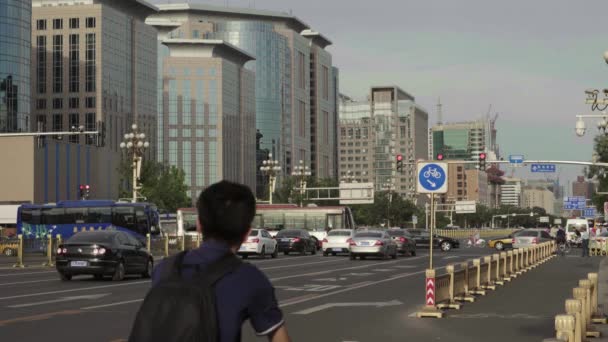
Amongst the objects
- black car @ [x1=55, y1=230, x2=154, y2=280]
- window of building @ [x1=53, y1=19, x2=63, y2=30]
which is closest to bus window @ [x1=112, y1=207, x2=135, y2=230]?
black car @ [x1=55, y1=230, x2=154, y2=280]

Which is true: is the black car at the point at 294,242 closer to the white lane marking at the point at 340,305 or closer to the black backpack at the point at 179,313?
the white lane marking at the point at 340,305

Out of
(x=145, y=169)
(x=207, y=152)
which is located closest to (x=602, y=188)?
(x=145, y=169)

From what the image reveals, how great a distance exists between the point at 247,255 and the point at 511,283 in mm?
26120

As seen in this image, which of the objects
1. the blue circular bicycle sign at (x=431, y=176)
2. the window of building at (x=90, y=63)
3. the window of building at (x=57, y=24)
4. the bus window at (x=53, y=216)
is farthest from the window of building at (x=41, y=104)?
the blue circular bicycle sign at (x=431, y=176)

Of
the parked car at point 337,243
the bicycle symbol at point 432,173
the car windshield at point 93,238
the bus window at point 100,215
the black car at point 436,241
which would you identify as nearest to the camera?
the bicycle symbol at point 432,173

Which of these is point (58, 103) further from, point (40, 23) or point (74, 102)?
point (40, 23)

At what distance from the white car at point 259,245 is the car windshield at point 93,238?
20.6 meters

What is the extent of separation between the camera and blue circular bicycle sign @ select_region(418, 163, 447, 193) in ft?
69.0

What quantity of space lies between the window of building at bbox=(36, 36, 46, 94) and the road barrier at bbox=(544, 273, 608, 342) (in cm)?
13479

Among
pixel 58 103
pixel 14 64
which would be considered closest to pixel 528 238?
pixel 14 64

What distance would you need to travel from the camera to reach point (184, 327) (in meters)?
4.29

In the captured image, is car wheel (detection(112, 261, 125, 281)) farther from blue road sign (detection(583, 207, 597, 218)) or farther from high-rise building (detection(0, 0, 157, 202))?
high-rise building (detection(0, 0, 157, 202))

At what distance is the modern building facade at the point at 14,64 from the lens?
11638 centimetres

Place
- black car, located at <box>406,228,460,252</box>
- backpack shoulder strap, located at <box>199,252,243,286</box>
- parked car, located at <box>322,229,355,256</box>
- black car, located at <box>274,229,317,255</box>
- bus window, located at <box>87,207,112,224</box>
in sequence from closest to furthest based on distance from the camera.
→ backpack shoulder strap, located at <box>199,252,243,286</box> < parked car, located at <box>322,229,355,256</box> < black car, located at <box>274,229,317,255</box> < bus window, located at <box>87,207,112,224</box> < black car, located at <box>406,228,460,252</box>
